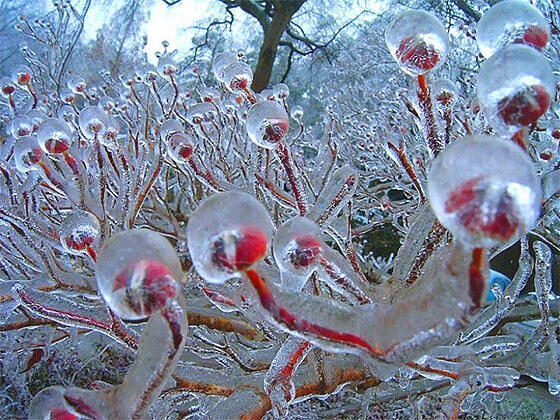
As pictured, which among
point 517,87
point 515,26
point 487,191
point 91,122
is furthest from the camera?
point 91,122

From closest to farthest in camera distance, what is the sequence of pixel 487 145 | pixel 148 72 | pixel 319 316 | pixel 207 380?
1. pixel 487 145
2. pixel 319 316
3. pixel 207 380
4. pixel 148 72

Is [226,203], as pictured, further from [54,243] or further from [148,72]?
[148,72]

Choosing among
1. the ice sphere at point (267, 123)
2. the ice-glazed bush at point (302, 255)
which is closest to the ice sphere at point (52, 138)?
the ice-glazed bush at point (302, 255)

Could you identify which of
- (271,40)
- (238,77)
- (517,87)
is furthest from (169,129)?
(271,40)

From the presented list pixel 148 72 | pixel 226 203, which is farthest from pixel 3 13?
pixel 226 203

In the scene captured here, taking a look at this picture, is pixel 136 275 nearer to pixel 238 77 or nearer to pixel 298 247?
pixel 298 247

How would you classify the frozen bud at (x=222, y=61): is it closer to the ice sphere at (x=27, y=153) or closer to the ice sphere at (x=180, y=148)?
the ice sphere at (x=180, y=148)

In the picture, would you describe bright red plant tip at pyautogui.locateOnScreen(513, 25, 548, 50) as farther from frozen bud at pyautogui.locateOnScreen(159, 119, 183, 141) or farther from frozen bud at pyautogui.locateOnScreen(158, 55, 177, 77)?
frozen bud at pyautogui.locateOnScreen(158, 55, 177, 77)
